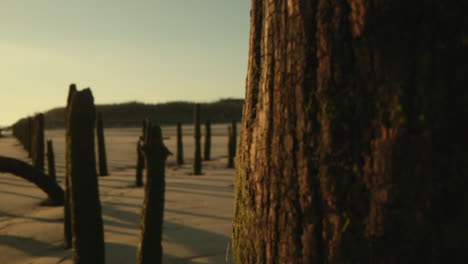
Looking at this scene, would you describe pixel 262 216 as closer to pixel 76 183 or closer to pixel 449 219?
pixel 449 219

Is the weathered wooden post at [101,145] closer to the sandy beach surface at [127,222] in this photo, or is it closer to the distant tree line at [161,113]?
the sandy beach surface at [127,222]

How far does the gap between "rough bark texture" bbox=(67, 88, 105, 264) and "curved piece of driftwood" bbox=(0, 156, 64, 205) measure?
314cm

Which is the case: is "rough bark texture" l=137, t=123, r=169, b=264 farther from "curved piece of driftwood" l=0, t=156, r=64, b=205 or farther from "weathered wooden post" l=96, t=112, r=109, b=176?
"weathered wooden post" l=96, t=112, r=109, b=176

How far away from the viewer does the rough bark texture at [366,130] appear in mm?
947

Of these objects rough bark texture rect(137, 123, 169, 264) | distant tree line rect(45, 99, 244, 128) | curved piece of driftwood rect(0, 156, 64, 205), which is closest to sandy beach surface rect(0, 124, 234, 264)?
curved piece of driftwood rect(0, 156, 64, 205)

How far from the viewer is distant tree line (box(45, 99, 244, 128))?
48.8 meters

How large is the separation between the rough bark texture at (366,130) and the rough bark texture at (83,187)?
2.89 metres

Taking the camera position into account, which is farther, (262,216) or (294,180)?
(262,216)

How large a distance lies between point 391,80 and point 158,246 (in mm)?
3189

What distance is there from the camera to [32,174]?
701cm

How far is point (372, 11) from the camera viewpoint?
3.25 feet

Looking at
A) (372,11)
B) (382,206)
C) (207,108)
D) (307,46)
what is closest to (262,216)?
(382,206)

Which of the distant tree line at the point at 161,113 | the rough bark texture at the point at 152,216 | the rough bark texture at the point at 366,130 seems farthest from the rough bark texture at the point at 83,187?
the distant tree line at the point at 161,113

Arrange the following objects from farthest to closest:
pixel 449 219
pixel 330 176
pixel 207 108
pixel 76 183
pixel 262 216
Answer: pixel 207 108 < pixel 76 183 < pixel 262 216 < pixel 330 176 < pixel 449 219
